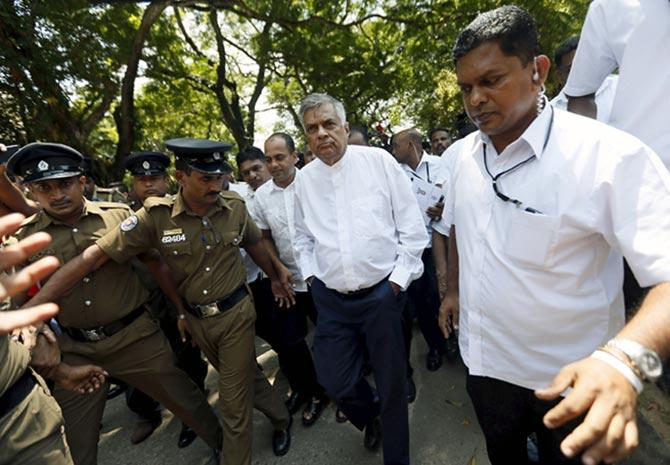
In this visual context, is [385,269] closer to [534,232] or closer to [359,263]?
[359,263]

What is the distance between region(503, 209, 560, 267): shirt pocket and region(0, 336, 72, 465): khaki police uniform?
1904mm

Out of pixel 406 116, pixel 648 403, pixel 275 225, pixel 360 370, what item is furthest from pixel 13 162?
pixel 406 116

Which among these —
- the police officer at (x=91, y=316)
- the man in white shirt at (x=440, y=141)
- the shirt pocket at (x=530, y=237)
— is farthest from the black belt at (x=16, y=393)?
the man in white shirt at (x=440, y=141)

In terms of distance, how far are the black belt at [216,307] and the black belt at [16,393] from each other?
1.06m

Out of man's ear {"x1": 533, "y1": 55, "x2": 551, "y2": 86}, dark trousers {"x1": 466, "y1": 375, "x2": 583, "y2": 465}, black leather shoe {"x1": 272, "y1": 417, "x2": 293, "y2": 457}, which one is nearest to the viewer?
man's ear {"x1": 533, "y1": 55, "x2": 551, "y2": 86}

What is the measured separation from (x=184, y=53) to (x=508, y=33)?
37.9 ft

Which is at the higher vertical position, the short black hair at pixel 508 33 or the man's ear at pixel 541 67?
the short black hair at pixel 508 33

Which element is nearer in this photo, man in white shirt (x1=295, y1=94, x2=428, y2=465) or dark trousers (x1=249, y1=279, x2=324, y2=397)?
man in white shirt (x1=295, y1=94, x2=428, y2=465)

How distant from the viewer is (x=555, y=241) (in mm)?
1308

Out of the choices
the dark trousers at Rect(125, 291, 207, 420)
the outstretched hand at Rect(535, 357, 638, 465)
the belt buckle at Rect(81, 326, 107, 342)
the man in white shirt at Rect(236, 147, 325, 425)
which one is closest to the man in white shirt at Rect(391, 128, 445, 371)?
the man in white shirt at Rect(236, 147, 325, 425)

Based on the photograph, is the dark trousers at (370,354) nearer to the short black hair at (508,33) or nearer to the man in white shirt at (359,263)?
the man in white shirt at (359,263)

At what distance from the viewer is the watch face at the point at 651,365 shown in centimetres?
83

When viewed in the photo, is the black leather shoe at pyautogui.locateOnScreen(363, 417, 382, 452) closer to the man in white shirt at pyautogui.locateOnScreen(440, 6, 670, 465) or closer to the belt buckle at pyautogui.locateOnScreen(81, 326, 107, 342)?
the man in white shirt at pyautogui.locateOnScreen(440, 6, 670, 465)

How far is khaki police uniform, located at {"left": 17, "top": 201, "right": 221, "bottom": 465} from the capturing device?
2299 mm
